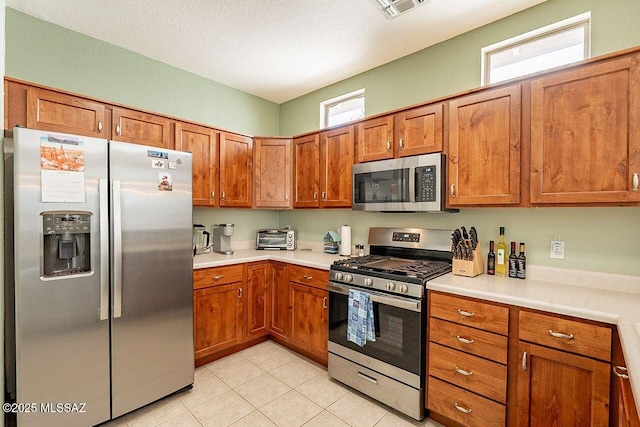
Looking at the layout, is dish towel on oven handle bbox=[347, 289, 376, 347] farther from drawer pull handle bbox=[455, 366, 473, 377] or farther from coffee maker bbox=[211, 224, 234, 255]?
coffee maker bbox=[211, 224, 234, 255]

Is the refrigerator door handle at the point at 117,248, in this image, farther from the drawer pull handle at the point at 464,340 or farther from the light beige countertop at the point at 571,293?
the drawer pull handle at the point at 464,340

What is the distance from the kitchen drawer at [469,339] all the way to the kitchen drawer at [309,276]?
38.4 inches

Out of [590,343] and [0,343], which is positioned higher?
[590,343]

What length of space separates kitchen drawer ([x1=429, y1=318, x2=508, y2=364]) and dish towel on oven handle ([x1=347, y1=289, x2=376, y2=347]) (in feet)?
1.37

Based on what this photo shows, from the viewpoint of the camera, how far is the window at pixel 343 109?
11.1 ft

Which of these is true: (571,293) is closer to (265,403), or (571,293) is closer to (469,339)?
(469,339)

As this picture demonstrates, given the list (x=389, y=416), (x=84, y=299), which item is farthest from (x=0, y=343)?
(x=389, y=416)

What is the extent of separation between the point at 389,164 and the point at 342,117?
1274 millimetres

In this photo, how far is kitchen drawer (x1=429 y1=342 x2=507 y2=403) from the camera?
171 cm

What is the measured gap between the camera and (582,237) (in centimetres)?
198

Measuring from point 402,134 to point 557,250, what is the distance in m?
1.39

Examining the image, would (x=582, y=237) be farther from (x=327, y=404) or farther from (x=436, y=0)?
(x=327, y=404)

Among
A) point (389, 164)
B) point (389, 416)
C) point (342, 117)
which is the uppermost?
point (342, 117)

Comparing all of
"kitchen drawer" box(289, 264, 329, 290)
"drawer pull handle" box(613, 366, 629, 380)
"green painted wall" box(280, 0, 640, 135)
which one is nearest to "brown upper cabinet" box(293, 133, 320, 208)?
"green painted wall" box(280, 0, 640, 135)
